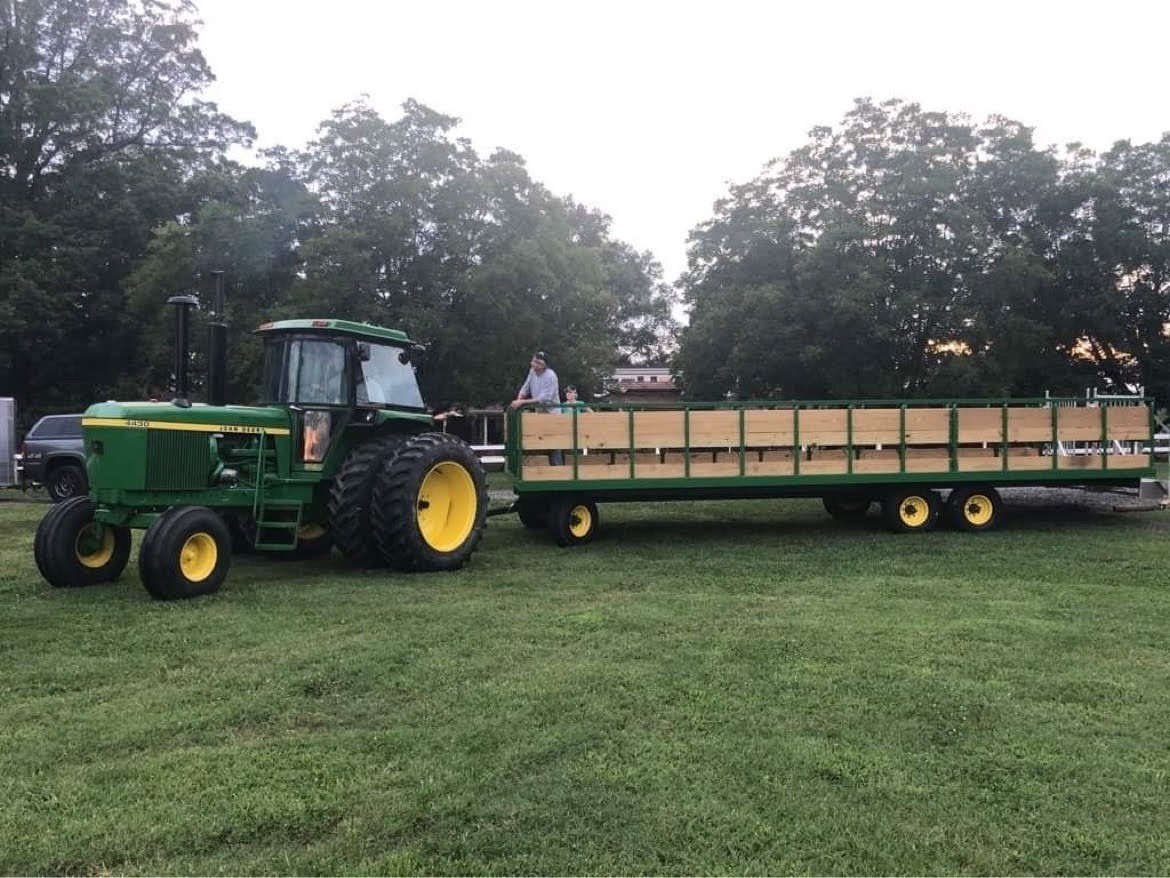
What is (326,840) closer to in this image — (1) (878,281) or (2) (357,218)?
(2) (357,218)

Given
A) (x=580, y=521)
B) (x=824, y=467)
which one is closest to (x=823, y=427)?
(x=824, y=467)

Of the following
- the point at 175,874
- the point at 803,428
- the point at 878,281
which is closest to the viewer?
the point at 175,874

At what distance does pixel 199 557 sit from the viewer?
700 centimetres

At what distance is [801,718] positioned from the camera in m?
4.20

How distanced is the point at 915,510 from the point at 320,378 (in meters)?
7.19

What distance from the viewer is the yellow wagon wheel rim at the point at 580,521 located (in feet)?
32.7

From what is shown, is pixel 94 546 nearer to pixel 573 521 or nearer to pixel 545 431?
pixel 545 431

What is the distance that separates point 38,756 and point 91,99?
89.7 feet

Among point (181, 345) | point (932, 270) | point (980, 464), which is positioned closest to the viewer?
point (181, 345)

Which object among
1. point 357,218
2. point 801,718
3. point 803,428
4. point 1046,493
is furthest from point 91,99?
point 801,718

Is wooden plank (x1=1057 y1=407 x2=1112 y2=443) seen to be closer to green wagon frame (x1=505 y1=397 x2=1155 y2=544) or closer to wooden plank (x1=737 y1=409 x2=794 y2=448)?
green wagon frame (x1=505 y1=397 x2=1155 y2=544)

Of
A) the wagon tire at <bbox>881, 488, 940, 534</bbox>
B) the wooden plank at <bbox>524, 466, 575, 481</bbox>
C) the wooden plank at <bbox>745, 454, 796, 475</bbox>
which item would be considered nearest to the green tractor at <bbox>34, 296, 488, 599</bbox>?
the wooden plank at <bbox>524, 466, 575, 481</bbox>

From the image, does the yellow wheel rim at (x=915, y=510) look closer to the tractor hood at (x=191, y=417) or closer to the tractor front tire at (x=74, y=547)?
the tractor hood at (x=191, y=417)

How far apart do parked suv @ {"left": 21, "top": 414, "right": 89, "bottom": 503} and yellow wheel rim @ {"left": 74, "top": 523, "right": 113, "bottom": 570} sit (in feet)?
30.3
